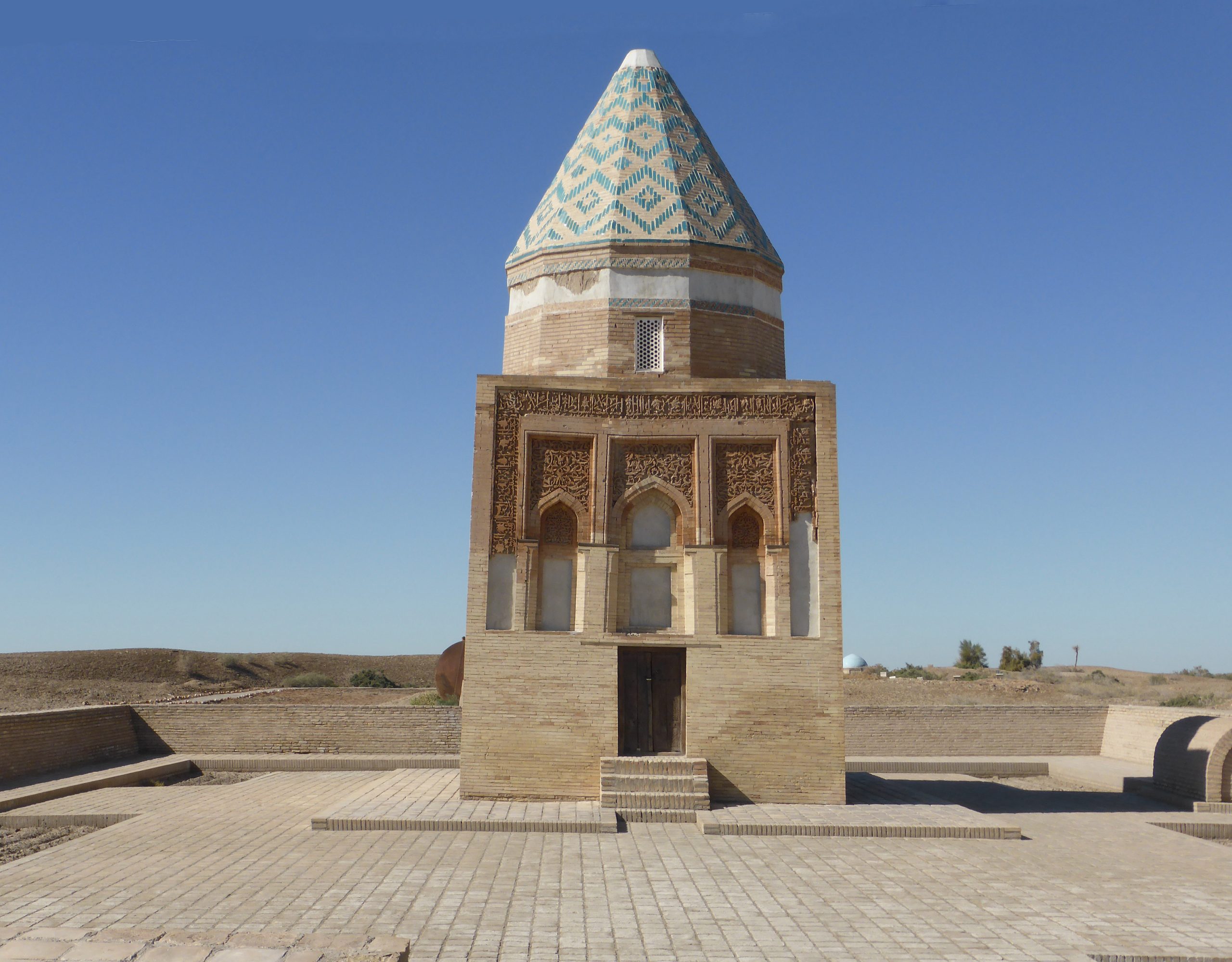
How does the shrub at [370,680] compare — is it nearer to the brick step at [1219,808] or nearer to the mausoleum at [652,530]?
the mausoleum at [652,530]

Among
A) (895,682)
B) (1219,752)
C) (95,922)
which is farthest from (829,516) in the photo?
(895,682)

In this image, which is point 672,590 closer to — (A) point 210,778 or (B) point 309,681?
(A) point 210,778

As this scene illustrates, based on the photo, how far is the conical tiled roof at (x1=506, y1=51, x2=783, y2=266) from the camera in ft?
34.2

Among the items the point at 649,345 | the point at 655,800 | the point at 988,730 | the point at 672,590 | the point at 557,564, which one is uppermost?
the point at 649,345

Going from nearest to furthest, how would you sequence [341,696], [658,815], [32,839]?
[32,839]
[658,815]
[341,696]

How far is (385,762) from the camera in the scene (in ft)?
42.8

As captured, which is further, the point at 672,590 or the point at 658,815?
the point at 672,590

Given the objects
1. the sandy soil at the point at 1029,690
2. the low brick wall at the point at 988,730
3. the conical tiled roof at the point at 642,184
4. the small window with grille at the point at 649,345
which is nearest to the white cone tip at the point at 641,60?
the conical tiled roof at the point at 642,184

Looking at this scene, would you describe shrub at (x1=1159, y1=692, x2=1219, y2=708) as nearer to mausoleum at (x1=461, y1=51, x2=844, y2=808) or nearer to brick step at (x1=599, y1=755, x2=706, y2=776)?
mausoleum at (x1=461, y1=51, x2=844, y2=808)

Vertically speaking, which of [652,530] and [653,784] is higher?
[652,530]

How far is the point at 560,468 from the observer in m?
9.84

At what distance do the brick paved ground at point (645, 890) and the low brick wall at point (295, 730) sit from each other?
4.71 m

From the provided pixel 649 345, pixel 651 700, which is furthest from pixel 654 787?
pixel 649 345

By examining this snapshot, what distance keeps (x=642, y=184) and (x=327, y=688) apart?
20151 mm
